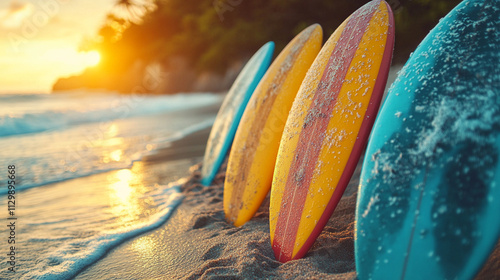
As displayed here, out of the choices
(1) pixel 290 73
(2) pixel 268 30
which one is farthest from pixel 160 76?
(1) pixel 290 73

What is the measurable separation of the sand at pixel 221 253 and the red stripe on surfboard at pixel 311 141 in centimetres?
10

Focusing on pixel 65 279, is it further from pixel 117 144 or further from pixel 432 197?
pixel 117 144

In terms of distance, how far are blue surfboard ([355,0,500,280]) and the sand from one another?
0.70 ft

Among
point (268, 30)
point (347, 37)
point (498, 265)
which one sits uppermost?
point (268, 30)

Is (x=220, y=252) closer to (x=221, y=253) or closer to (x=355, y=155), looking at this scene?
(x=221, y=253)

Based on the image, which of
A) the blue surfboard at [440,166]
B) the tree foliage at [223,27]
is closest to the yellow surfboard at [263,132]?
the blue surfboard at [440,166]

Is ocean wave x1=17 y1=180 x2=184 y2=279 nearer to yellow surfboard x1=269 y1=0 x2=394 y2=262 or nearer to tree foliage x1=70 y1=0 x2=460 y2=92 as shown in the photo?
yellow surfboard x1=269 y1=0 x2=394 y2=262

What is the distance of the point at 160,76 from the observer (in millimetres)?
19844

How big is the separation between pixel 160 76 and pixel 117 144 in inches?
645

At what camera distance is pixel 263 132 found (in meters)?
1.72

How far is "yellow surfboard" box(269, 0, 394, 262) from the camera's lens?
1.18 m

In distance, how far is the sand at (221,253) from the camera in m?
1.11

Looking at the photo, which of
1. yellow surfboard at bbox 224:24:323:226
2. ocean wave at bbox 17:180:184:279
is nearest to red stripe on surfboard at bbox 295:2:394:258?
yellow surfboard at bbox 224:24:323:226

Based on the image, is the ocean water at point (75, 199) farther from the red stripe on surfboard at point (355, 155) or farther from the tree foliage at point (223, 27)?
the tree foliage at point (223, 27)
